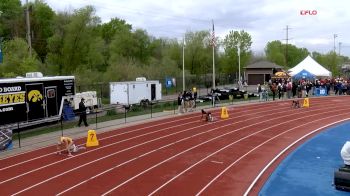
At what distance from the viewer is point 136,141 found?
21391 mm

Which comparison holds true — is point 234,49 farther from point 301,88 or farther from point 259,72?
point 301,88

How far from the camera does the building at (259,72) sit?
71444mm

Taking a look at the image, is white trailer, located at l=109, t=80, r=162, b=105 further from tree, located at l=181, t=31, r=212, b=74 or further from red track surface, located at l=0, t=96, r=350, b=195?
tree, located at l=181, t=31, r=212, b=74

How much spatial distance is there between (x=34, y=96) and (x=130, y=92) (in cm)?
1144

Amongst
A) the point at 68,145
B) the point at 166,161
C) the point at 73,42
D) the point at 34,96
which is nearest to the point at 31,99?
the point at 34,96

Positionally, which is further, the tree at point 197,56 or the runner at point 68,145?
the tree at point 197,56

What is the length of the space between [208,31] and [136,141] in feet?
181

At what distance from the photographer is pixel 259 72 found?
72.2 metres

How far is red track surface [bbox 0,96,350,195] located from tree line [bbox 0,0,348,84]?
16.3 meters

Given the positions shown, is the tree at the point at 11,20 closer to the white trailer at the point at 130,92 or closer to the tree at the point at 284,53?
the white trailer at the point at 130,92

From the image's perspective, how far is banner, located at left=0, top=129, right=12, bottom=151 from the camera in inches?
772

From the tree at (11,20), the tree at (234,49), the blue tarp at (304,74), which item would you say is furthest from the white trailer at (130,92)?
the tree at (234,49)

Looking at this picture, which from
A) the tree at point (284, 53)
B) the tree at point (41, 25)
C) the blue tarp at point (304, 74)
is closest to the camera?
the blue tarp at point (304, 74)

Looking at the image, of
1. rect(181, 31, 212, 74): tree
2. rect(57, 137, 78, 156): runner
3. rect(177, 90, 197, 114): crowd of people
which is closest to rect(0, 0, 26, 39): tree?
rect(181, 31, 212, 74): tree
